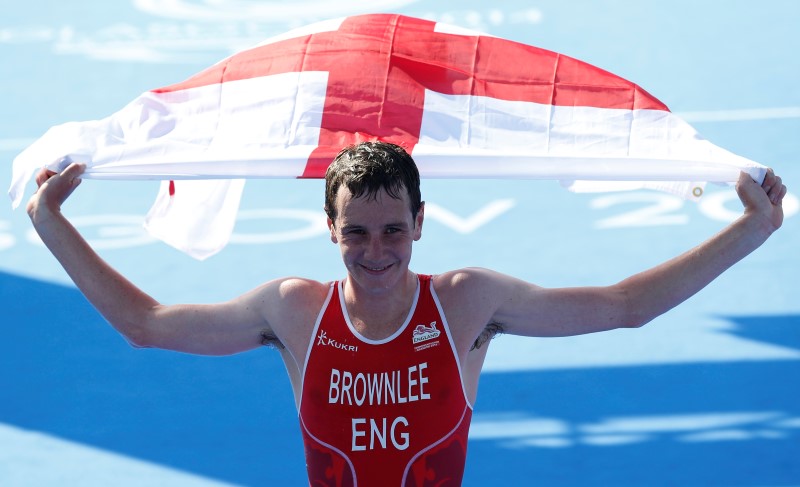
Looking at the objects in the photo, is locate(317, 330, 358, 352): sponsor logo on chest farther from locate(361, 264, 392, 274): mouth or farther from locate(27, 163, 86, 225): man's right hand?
locate(27, 163, 86, 225): man's right hand

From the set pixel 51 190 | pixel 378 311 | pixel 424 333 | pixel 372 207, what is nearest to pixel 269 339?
pixel 378 311

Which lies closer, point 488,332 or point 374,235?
point 374,235

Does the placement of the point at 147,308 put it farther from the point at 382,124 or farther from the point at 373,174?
the point at 382,124

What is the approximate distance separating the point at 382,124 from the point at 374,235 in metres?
0.70

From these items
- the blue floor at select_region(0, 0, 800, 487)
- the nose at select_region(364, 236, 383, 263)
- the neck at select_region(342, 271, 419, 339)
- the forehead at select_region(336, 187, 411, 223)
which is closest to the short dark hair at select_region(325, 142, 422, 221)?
the forehead at select_region(336, 187, 411, 223)

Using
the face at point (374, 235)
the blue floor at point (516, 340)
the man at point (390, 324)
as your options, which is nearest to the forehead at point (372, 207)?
the face at point (374, 235)

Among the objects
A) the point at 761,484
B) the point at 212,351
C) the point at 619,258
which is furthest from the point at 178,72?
the point at 212,351

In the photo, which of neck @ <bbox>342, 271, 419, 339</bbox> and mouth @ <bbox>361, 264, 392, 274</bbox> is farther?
neck @ <bbox>342, 271, 419, 339</bbox>

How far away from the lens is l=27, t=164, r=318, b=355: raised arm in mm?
3152

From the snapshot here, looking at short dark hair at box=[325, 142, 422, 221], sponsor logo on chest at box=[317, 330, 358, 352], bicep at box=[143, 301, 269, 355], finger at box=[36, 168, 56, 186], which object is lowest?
sponsor logo on chest at box=[317, 330, 358, 352]

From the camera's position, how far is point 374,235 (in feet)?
9.52

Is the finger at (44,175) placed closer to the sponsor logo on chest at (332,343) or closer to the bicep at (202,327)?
the bicep at (202,327)

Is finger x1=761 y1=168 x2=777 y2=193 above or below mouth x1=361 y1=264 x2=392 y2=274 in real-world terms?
above

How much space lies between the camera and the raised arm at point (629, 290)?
312 centimetres
